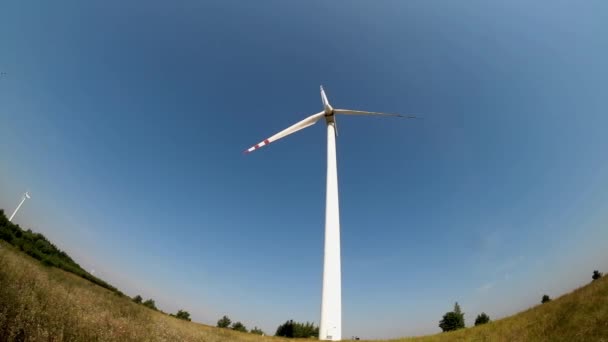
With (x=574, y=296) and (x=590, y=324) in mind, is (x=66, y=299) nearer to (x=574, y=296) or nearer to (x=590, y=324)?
(x=590, y=324)

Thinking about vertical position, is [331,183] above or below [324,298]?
above

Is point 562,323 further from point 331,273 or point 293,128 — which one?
point 293,128

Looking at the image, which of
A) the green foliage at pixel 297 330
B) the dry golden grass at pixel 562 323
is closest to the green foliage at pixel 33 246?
the green foliage at pixel 297 330

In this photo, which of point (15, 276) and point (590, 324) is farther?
point (590, 324)

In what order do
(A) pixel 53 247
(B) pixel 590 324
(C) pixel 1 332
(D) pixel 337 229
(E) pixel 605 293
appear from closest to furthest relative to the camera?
(C) pixel 1 332 → (B) pixel 590 324 → (E) pixel 605 293 → (D) pixel 337 229 → (A) pixel 53 247

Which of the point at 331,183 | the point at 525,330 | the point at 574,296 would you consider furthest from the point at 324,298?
the point at 574,296

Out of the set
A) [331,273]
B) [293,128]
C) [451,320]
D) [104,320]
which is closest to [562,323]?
[331,273]

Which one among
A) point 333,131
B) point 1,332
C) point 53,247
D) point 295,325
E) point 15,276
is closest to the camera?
point 1,332

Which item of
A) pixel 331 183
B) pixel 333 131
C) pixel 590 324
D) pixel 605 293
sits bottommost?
pixel 590 324
